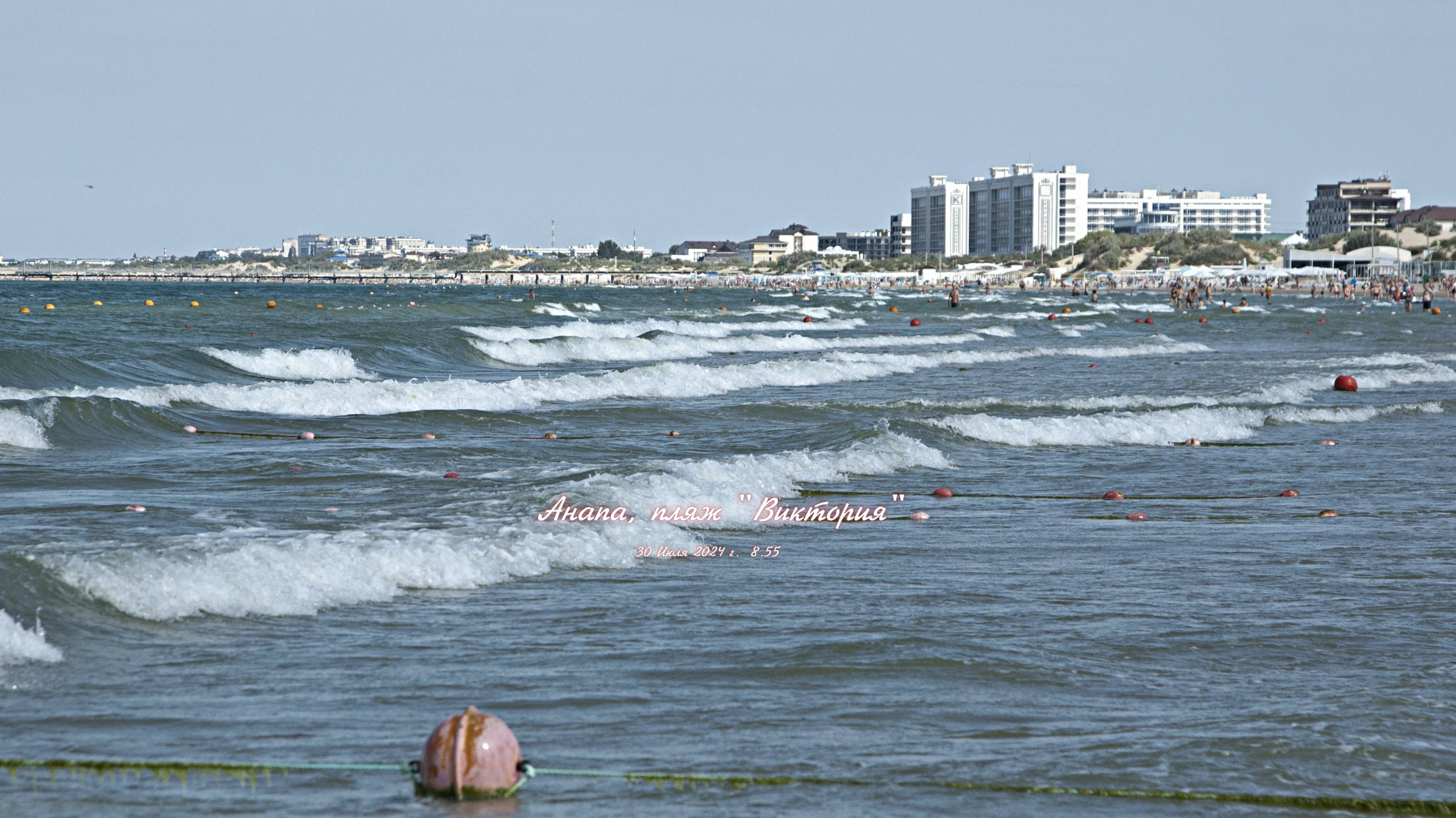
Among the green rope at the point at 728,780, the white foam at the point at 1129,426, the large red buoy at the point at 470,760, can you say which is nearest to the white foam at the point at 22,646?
the green rope at the point at 728,780

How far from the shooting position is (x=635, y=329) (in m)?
56.0

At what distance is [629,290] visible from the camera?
546 ft

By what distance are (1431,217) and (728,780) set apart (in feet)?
639

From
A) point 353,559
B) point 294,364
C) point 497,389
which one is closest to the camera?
point 353,559

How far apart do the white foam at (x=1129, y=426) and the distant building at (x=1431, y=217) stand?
161 metres

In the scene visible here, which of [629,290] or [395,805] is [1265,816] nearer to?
[395,805]

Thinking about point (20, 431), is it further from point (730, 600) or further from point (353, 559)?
point (730, 600)

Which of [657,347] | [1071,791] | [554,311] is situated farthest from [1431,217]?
[1071,791]

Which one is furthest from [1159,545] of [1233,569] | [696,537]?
[696,537]

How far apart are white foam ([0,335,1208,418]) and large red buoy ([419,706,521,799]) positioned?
16.0m

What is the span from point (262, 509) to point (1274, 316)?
70.8 metres

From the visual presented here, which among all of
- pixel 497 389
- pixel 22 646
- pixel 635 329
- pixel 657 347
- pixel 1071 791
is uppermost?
pixel 22 646

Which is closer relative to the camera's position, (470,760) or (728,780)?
(470,760)

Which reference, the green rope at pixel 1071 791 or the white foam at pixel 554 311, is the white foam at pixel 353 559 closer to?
the green rope at pixel 1071 791
